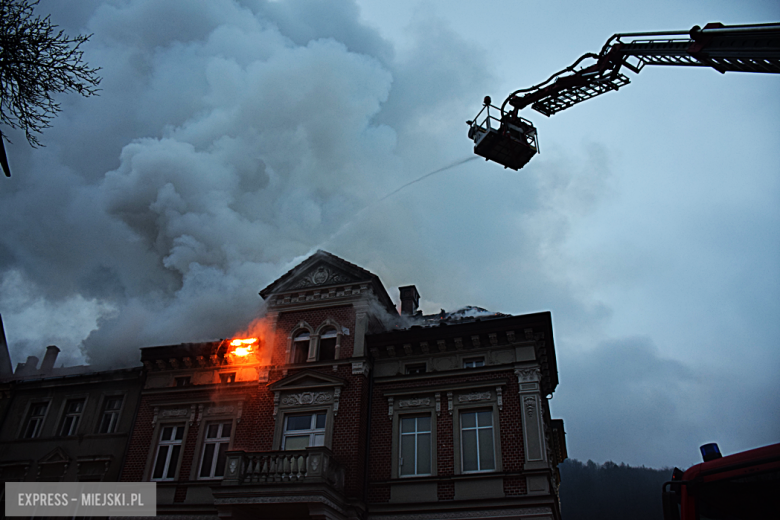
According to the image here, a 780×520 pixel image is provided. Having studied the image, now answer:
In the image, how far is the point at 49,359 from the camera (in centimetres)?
2855

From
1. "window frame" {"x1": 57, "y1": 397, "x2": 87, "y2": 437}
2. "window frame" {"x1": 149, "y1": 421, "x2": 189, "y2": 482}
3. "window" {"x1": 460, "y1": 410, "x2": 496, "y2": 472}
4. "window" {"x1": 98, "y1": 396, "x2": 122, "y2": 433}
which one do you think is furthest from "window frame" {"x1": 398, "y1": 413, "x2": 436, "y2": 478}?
"window frame" {"x1": 57, "y1": 397, "x2": 87, "y2": 437}

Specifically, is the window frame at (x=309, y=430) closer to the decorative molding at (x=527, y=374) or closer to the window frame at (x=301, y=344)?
the window frame at (x=301, y=344)

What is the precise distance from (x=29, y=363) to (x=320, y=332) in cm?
1801

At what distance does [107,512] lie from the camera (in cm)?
1941

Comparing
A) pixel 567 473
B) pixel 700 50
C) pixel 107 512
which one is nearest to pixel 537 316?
pixel 700 50

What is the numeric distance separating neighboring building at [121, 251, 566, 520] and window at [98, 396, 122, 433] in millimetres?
1366

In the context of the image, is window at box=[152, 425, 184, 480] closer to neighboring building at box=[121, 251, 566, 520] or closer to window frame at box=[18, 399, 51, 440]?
neighboring building at box=[121, 251, 566, 520]

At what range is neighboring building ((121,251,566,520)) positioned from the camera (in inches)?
657

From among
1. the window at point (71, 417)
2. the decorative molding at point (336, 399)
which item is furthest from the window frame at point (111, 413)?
the decorative molding at point (336, 399)

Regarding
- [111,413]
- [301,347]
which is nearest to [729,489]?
[301,347]

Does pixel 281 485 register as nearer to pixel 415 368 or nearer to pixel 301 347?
pixel 301 347

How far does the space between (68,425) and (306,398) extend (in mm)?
10285

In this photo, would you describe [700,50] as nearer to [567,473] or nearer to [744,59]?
[744,59]

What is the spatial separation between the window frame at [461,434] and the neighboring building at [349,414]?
0.04m
